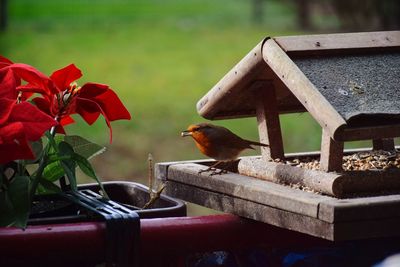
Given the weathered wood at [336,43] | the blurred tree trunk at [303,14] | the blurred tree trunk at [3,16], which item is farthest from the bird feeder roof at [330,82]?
the blurred tree trunk at [303,14]

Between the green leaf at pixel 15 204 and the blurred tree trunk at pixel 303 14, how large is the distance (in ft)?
50.5

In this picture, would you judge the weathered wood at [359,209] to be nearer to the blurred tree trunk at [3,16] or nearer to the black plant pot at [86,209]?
the black plant pot at [86,209]

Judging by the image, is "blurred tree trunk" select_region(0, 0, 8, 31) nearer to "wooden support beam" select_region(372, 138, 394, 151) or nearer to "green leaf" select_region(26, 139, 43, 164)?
"wooden support beam" select_region(372, 138, 394, 151)

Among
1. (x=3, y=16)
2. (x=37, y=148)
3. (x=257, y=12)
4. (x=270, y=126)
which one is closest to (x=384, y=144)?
(x=270, y=126)

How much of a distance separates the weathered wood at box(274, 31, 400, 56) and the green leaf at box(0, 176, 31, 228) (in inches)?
28.5

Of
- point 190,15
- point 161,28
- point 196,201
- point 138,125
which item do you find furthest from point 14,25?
point 196,201

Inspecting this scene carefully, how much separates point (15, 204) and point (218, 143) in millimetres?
756

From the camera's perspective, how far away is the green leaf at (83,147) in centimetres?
219

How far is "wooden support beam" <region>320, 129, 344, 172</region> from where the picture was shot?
2279 millimetres

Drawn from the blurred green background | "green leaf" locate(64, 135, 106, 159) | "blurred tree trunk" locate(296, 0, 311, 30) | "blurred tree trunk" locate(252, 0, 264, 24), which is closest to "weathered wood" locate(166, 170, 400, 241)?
"green leaf" locate(64, 135, 106, 159)

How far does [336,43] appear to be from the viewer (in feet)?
8.05

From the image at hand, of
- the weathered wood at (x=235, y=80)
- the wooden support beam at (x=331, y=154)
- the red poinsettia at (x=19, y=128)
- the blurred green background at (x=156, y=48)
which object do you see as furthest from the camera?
the blurred green background at (x=156, y=48)

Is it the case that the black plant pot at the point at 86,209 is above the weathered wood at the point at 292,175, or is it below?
below

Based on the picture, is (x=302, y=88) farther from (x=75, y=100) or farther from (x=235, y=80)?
(x=75, y=100)
